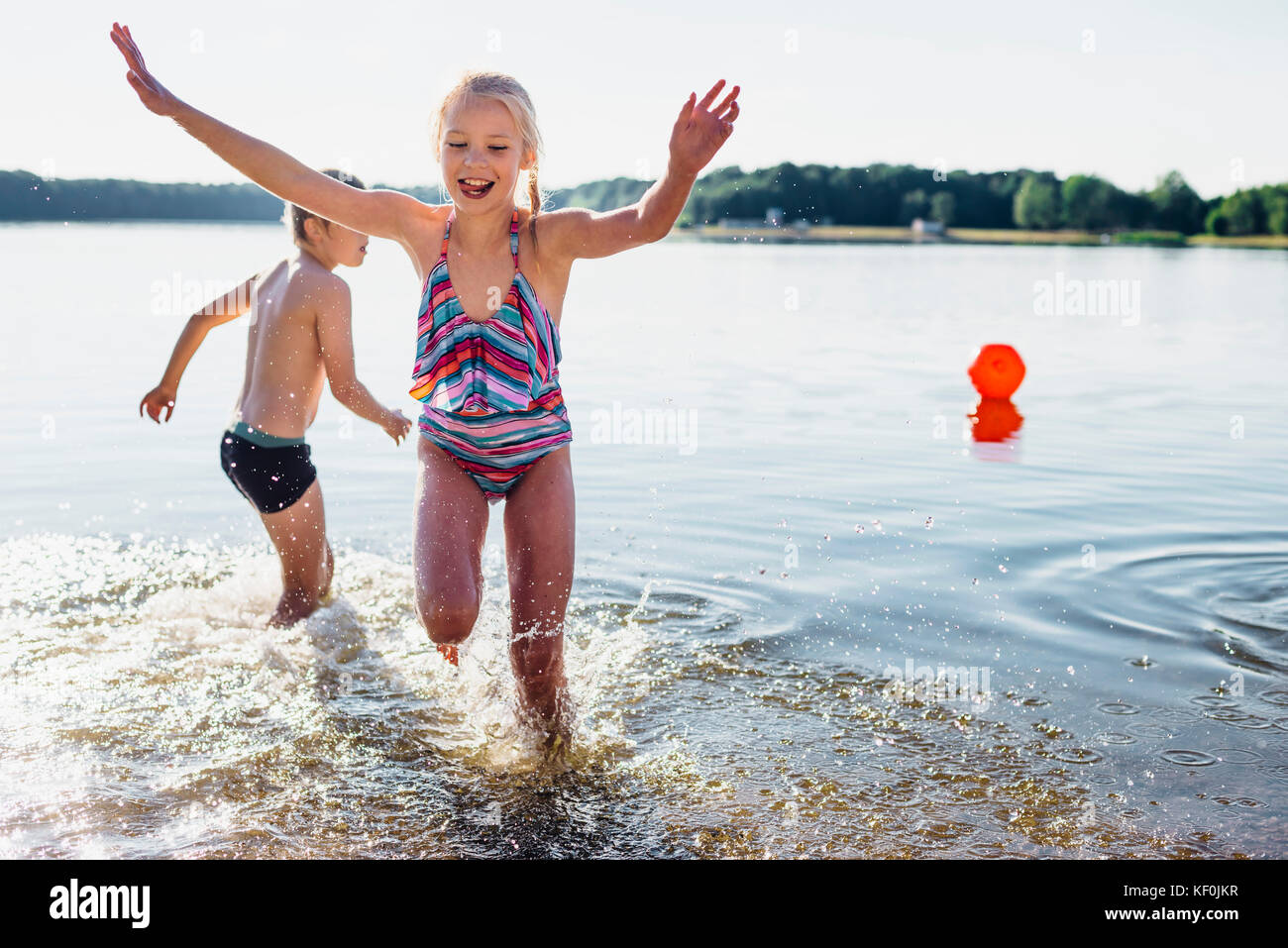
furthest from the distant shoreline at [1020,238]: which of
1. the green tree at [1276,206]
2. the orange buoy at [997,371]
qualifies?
the orange buoy at [997,371]

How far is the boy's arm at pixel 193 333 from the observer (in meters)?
5.91

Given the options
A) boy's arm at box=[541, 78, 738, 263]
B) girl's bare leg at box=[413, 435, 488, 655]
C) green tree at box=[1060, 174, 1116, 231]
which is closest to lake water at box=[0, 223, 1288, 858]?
girl's bare leg at box=[413, 435, 488, 655]

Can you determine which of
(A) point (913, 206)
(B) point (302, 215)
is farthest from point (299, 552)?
(A) point (913, 206)

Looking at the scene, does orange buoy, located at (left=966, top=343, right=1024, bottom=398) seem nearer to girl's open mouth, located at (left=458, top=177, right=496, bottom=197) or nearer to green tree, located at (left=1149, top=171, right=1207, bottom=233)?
girl's open mouth, located at (left=458, top=177, right=496, bottom=197)

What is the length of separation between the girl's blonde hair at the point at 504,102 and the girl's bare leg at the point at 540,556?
0.89 metres

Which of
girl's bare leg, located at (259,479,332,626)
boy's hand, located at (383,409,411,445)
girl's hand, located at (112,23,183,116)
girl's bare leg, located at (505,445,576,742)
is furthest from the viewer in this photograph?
girl's bare leg, located at (259,479,332,626)

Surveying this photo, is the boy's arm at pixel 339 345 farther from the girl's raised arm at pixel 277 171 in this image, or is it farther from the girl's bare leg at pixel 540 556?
the girl's bare leg at pixel 540 556

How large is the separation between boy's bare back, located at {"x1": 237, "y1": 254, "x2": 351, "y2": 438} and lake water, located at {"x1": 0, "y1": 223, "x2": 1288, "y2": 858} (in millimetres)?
1044

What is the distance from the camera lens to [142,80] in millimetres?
4086

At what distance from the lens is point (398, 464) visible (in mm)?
9867

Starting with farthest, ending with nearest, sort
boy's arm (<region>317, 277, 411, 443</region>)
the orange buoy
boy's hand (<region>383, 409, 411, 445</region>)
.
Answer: the orange buoy → boy's arm (<region>317, 277, 411, 443</region>) → boy's hand (<region>383, 409, 411, 445</region>)

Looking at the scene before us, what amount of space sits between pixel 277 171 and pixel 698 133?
1523mm

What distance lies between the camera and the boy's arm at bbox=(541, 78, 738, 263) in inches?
150
